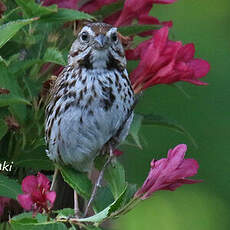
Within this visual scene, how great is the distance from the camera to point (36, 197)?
4.72 ft

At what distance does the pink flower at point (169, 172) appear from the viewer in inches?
58.2

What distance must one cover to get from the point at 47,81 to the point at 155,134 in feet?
8.85

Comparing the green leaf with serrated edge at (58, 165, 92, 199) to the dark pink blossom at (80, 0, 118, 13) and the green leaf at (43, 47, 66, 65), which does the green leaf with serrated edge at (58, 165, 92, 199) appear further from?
the dark pink blossom at (80, 0, 118, 13)

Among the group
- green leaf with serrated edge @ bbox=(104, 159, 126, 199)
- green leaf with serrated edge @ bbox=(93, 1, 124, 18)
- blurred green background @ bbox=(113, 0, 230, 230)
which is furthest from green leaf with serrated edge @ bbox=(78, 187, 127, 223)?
blurred green background @ bbox=(113, 0, 230, 230)

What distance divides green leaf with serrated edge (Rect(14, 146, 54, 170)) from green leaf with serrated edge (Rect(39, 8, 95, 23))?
265 millimetres

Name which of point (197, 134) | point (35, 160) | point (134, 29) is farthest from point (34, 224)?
point (197, 134)

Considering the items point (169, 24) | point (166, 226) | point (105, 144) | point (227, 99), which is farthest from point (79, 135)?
point (227, 99)

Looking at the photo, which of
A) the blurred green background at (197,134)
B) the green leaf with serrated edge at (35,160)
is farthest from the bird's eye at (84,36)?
the blurred green background at (197,134)

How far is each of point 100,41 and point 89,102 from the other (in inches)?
5.3

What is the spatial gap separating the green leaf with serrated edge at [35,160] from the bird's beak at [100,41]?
26cm

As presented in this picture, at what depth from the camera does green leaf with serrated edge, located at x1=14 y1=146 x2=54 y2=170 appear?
1631 mm

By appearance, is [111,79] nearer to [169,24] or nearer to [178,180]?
[169,24]

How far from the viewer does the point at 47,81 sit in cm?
165

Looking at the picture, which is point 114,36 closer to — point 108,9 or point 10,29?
point 108,9
